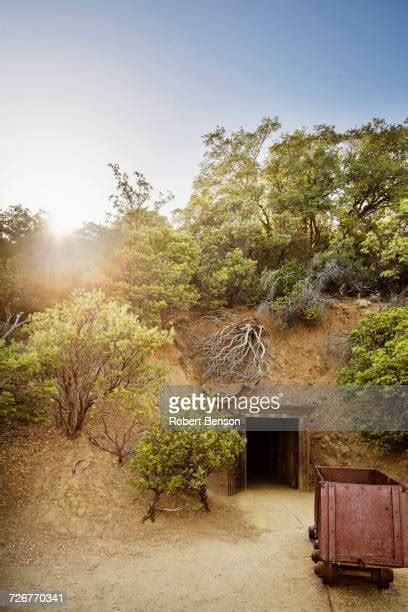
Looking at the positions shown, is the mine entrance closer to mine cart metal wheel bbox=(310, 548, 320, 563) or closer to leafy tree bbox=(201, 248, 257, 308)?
mine cart metal wheel bbox=(310, 548, 320, 563)

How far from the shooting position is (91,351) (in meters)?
10.5

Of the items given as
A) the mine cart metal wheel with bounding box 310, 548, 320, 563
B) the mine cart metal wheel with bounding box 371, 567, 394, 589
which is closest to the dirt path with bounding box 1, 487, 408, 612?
the mine cart metal wheel with bounding box 371, 567, 394, 589

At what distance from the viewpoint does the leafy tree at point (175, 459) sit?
924 cm

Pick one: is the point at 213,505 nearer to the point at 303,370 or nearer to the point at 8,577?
the point at 8,577

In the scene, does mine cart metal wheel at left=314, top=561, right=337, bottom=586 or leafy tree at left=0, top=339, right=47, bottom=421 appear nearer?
mine cart metal wheel at left=314, top=561, right=337, bottom=586

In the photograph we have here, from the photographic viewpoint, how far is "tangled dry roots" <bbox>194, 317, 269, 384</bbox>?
638 inches

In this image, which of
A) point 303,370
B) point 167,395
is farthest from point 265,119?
point 167,395

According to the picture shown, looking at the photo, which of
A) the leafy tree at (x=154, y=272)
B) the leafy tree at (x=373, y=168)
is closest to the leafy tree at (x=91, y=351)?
the leafy tree at (x=154, y=272)

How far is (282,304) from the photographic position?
1780 centimetres

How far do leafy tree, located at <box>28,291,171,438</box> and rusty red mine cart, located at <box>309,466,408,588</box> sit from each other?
5.73 metres

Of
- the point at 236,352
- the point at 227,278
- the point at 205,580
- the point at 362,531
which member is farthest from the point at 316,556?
the point at 227,278

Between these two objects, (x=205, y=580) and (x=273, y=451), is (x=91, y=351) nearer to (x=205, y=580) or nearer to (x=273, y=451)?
(x=205, y=580)

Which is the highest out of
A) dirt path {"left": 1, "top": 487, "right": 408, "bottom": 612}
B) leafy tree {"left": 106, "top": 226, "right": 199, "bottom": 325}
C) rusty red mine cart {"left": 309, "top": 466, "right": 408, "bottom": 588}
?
leafy tree {"left": 106, "top": 226, "right": 199, "bottom": 325}

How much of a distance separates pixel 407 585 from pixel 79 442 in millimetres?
8878
